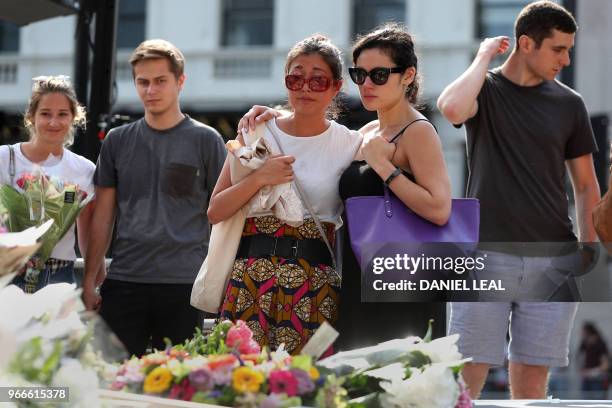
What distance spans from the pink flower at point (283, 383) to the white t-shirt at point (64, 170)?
91.9 inches

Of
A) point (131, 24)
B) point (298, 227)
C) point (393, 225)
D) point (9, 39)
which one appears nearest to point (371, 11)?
point (131, 24)

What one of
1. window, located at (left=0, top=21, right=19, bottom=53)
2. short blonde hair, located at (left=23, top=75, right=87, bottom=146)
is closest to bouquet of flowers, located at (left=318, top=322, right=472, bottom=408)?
short blonde hair, located at (left=23, top=75, right=87, bottom=146)

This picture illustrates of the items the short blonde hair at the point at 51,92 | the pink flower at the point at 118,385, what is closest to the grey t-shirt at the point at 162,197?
the short blonde hair at the point at 51,92

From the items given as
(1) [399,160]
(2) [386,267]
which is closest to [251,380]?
(2) [386,267]

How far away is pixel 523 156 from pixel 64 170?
1.69 m

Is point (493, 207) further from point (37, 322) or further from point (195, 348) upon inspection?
point (37, 322)

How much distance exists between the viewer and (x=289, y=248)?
3.13 m

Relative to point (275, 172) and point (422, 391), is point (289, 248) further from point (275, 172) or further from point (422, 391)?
point (422, 391)

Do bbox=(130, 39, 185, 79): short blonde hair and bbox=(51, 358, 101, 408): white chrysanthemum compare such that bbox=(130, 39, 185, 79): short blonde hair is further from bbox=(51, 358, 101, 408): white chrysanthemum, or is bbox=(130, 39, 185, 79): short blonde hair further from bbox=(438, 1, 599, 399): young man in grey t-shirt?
bbox=(51, 358, 101, 408): white chrysanthemum

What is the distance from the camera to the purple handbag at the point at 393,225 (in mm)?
2918

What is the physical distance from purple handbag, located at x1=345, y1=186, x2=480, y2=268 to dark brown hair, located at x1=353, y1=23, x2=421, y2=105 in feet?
1.42

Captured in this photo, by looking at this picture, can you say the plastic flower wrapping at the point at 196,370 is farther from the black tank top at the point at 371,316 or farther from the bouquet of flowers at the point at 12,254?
the black tank top at the point at 371,316

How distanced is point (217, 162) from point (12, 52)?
51.3 ft

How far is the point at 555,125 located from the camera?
3754 mm
